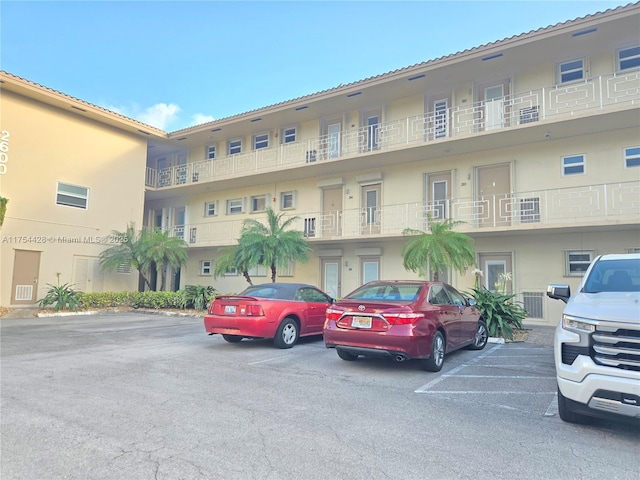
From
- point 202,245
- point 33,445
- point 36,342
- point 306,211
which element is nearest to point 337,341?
point 33,445

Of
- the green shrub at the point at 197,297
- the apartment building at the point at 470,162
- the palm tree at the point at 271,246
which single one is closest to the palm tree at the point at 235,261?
the palm tree at the point at 271,246

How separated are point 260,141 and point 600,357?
1850 centimetres

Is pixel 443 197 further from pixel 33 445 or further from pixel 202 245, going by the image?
pixel 33 445

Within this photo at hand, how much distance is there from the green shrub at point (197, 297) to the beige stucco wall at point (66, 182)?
15.8 feet

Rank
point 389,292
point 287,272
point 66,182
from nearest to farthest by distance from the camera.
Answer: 1. point 389,292
2. point 66,182
3. point 287,272

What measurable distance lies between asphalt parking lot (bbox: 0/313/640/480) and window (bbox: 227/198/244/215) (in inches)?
530

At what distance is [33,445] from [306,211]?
597 inches

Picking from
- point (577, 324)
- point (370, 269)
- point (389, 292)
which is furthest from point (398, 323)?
point (370, 269)

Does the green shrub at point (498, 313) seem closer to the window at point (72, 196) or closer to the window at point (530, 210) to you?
the window at point (530, 210)

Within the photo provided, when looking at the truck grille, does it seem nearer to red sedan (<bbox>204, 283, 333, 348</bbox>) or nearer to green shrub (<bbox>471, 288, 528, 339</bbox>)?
red sedan (<bbox>204, 283, 333, 348</bbox>)

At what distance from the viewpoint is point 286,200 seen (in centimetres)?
1936

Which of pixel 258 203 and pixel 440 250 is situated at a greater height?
pixel 258 203

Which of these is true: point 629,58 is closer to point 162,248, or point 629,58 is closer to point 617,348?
point 617,348

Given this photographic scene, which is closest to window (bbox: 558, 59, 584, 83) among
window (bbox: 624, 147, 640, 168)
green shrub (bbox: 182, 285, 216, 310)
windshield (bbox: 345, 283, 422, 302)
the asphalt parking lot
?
window (bbox: 624, 147, 640, 168)
